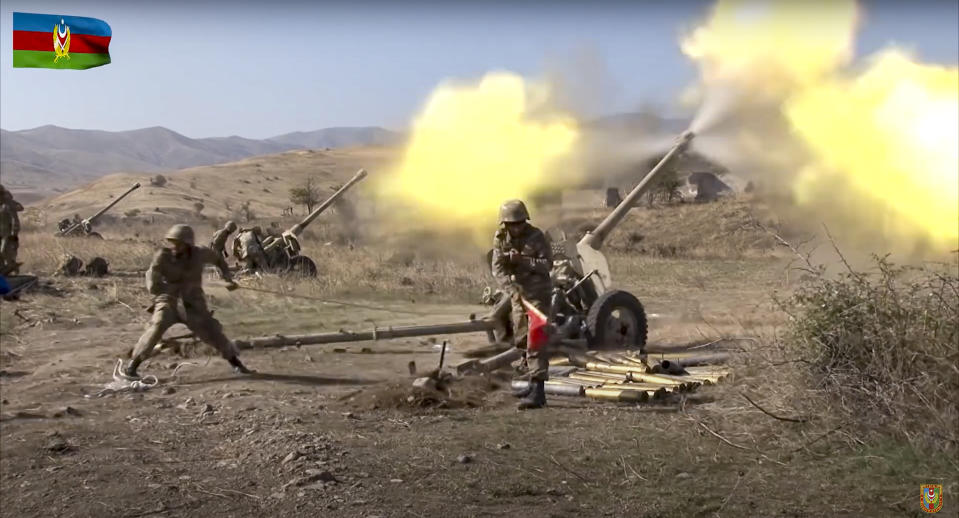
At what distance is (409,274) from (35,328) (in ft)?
23.3

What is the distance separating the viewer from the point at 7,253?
50.9ft

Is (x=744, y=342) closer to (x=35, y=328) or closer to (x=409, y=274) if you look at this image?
(x=35, y=328)

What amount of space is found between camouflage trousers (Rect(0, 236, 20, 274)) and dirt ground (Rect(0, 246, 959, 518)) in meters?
6.12

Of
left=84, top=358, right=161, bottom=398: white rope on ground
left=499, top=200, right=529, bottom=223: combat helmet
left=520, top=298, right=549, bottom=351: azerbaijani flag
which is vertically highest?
left=499, top=200, right=529, bottom=223: combat helmet

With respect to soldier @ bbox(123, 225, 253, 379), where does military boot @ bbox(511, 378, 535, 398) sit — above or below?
below

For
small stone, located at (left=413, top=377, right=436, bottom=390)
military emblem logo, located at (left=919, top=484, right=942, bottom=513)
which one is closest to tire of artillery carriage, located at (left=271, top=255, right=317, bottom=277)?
small stone, located at (left=413, top=377, right=436, bottom=390)

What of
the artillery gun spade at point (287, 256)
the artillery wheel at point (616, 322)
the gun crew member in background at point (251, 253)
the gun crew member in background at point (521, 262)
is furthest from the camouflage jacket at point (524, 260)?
the gun crew member in background at point (251, 253)

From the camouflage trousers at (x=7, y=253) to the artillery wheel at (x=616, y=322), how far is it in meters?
10.3

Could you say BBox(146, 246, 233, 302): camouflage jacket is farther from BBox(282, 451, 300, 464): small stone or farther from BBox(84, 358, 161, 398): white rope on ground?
BBox(282, 451, 300, 464): small stone

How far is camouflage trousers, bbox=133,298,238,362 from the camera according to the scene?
8867 millimetres

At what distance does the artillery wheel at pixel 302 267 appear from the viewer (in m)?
17.6

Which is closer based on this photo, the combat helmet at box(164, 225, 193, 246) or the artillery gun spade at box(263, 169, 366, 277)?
the combat helmet at box(164, 225, 193, 246)

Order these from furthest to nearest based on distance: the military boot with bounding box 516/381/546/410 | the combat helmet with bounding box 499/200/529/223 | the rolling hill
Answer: the rolling hill → the combat helmet with bounding box 499/200/529/223 → the military boot with bounding box 516/381/546/410

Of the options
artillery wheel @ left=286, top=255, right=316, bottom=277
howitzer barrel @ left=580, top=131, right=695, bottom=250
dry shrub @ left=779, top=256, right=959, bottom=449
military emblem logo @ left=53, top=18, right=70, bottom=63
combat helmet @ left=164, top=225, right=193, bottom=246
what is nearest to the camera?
dry shrub @ left=779, top=256, right=959, bottom=449
